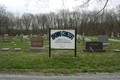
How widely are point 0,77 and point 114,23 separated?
5293cm

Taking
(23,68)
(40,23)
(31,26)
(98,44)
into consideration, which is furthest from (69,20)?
(23,68)

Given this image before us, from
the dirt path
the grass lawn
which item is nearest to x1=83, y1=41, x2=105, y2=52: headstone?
the grass lawn

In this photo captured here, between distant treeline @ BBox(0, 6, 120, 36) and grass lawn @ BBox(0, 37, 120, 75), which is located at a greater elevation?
distant treeline @ BBox(0, 6, 120, 36)

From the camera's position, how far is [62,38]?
807cm

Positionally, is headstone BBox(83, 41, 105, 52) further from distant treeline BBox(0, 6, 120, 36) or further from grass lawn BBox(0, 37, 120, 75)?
distant treeline BBox(0, 6, 120, 36)

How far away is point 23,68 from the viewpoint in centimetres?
561

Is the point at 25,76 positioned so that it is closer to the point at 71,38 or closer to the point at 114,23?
the point at 71,38

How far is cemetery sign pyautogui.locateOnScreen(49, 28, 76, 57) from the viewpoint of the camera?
8008mm

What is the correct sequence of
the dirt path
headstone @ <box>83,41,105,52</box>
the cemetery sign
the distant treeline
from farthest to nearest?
the distant treeline < headstone @ <box>83,41,105,52</box> < the cemetery sign < the dirt path

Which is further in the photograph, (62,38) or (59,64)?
(62,38)

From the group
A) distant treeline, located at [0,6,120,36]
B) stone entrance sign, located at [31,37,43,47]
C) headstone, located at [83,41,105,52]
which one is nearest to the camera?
headstone, located at [83,41,105,52]

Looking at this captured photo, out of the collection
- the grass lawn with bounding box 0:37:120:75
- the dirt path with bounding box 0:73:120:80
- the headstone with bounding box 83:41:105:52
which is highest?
the headstone with bounding box 83:41:105:52

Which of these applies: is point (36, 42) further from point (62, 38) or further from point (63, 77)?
point (63, 77)

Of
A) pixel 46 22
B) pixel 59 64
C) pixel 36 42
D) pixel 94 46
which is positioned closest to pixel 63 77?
pixel 59 64
